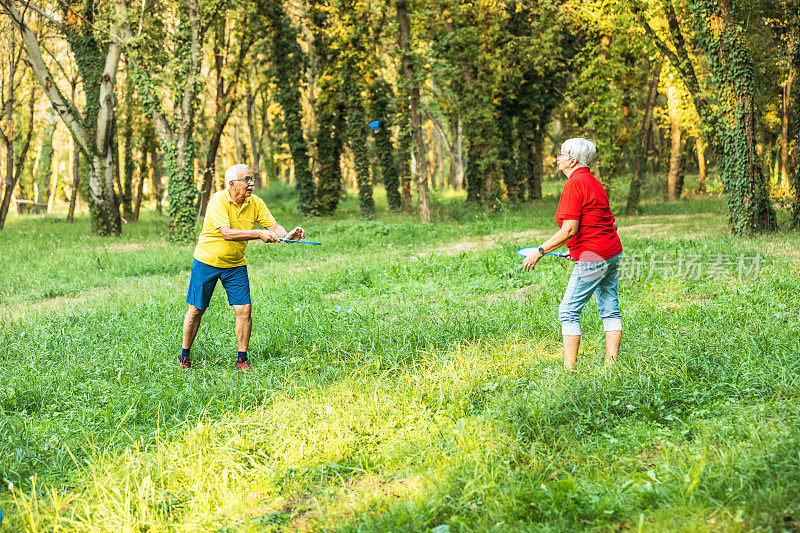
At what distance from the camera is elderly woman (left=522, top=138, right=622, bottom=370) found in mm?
5574

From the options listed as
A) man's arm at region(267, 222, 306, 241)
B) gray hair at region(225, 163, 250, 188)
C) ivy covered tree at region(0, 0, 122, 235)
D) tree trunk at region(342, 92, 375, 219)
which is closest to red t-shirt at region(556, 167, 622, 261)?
man's arm at region(267, 222, 306, 241)

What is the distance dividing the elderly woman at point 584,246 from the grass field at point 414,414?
13.0 inches

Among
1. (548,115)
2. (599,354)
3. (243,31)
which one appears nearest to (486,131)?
(548,115)

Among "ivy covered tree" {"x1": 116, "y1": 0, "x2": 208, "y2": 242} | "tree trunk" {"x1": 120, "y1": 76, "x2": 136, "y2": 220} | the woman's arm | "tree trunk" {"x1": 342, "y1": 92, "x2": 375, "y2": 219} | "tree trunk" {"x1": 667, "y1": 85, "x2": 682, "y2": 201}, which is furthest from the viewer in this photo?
"tree trunk" {"x1": 120, "y1": 76, "x2": 136, "y2": 220}

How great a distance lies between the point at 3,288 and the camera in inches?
468

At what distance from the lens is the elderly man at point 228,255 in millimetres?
6742

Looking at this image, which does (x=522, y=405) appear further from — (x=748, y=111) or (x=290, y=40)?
(x=290, y=40)

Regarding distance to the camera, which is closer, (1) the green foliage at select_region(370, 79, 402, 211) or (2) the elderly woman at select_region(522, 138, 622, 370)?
(2) the elderly woman at select_region(522, 138, 622, 370)

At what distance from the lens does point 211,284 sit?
693cm

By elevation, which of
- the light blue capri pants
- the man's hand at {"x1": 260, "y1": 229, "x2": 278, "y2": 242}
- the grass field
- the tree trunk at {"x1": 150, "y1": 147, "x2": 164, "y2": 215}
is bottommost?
the grass field

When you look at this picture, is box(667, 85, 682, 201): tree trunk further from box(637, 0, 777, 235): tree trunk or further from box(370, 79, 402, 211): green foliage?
box(637, 0, 777, 235): tree trunk

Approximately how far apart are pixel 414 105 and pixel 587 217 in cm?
1684

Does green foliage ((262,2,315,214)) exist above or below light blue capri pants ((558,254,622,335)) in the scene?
above

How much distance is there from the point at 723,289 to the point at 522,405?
5056mm
